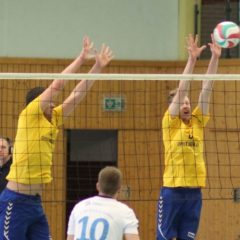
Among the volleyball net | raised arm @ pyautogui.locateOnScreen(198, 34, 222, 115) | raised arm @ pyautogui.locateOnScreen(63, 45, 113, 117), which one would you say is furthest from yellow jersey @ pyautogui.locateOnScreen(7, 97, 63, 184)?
the volleyball net

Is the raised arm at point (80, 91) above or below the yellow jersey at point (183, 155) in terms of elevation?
above

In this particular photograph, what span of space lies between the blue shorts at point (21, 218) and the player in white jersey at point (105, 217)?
4.94 feet

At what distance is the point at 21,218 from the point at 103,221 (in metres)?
1.78

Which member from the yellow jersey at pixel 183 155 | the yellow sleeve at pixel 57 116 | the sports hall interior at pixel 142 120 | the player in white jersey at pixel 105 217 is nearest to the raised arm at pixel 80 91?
the yellow sleeve at pixel 57 116

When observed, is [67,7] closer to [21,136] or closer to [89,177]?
[89,177]

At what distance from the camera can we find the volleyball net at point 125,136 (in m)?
12.0

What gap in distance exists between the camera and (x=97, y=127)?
12469 millimetres

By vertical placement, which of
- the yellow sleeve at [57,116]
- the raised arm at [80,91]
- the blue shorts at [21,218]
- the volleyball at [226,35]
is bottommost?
the blue shorts at [21,218]

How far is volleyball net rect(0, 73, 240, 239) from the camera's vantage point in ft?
39.5

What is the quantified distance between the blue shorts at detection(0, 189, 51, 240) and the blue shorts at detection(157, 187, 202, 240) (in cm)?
150

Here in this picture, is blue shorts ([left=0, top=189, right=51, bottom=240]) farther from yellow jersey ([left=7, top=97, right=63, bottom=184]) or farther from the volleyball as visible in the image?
the volleyball

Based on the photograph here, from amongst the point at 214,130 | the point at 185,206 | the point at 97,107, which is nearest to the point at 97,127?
the point at 97,107

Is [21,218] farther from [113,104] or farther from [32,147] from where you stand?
[113,104]

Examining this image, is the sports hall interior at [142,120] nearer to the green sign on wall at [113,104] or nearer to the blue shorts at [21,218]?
the green sign on wall at [113,104]
